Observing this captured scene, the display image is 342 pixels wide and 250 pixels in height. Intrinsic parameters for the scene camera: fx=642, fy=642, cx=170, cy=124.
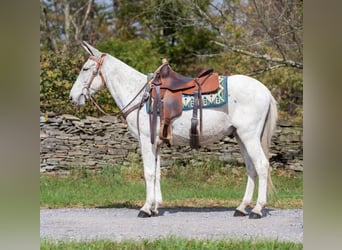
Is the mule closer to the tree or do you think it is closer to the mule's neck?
the mule's neck

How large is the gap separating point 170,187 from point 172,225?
1.86 ft

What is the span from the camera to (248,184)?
5.37m

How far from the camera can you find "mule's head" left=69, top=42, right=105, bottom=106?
5.41 metres

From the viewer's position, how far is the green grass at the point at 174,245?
4824mm

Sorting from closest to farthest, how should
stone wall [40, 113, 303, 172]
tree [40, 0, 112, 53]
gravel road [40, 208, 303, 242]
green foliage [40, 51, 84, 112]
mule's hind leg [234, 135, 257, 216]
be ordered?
gravel road [40, 208, 303, 242] < mule's hind leg [234, 135, 257, 216] < stone wall [40, 113, 303, 172] < green foliage [40, 51, 84, 112] < tree [40, 0, 112, 53]

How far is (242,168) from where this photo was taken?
5.80 m

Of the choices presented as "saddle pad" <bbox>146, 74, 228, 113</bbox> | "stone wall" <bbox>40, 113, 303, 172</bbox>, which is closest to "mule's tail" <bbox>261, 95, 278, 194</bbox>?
"saddle pad" <bbox>146, 74, 228, 113</bbox>

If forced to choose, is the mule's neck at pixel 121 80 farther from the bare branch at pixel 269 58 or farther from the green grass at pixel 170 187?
the bare branch at pixel 269 58

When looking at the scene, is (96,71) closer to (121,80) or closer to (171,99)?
(121,80)

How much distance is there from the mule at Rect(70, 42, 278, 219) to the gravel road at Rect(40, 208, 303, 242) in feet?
0.37

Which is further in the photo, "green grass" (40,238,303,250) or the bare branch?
the bare branch

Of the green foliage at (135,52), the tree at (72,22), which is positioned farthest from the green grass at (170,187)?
the tree at (72,22)
